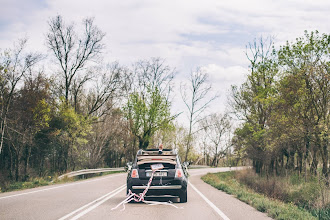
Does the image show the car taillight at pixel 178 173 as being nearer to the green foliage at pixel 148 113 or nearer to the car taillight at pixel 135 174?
the car taillight at pixel 135 174

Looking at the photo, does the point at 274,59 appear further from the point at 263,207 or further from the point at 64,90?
the point at 263,207

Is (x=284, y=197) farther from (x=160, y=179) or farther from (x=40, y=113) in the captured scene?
(x=40, y=113)

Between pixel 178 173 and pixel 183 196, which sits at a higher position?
pixel 178 173

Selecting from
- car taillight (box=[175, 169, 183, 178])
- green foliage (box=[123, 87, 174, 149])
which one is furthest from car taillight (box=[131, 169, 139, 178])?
green foliage (box=[123, 87, 174, 149])

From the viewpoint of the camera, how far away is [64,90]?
36719 millimetres

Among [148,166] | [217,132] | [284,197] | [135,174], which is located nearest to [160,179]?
[148,166]

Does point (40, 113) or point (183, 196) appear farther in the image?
point (40, 113)

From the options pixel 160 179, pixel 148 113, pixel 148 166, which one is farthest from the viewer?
pixel 148 113

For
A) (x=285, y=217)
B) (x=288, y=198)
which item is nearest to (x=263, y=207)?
(x=285, y=217)

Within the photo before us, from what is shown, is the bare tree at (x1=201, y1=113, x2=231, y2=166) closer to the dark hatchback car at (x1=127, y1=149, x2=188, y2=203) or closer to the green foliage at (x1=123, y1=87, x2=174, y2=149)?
the green foliage at (x1=123, y1=87, x2=174, y2=149)

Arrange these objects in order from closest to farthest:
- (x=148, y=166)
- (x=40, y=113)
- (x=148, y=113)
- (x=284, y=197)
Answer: (x=148, y=166) < (x=284, y=197) < (x=40, y=113) < (x=148, y=113)

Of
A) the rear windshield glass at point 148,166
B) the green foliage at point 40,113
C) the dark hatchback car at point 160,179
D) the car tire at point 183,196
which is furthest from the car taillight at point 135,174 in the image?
the green foliage at point 40,113

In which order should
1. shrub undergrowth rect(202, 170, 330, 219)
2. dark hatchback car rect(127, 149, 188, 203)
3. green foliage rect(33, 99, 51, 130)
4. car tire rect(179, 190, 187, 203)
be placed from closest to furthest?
shrub undergrowth rect(202, 170, 330, 219) → dark hatchback car rect(127, 149, 188, 203) → car tire rect(179, 190, 187, 203) → green foliage rect(33, 99, 51, 130)

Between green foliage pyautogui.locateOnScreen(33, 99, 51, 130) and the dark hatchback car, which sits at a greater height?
green foliage pyautogui.locateOnScreen(33, 99, 51, 130)
